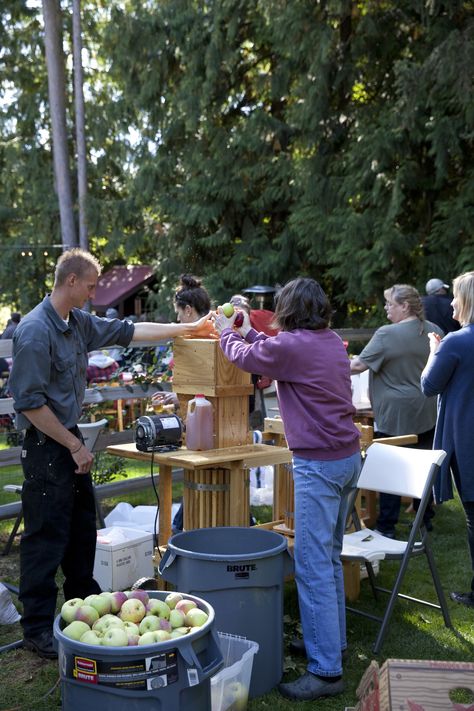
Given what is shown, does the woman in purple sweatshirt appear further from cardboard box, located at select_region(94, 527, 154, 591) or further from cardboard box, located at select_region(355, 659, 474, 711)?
cardboard box, located at select_region(94, 527, 154, 591)

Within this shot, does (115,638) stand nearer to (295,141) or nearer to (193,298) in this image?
(193,298)

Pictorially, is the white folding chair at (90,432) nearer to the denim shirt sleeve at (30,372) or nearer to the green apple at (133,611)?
the denim shirt sleeve at (30,372)

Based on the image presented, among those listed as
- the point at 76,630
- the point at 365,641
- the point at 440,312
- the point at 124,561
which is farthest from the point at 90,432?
the point at 440,312

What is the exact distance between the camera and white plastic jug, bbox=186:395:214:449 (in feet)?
13.7

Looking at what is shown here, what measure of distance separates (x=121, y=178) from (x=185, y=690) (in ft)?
63.2

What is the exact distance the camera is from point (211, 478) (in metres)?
4.30

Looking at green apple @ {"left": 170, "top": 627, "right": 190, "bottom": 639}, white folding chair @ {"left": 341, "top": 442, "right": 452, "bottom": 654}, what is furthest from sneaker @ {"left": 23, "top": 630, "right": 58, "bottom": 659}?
white folding chair @ {"left": 341, "top": 442, "right": 452, "bottom": 654}

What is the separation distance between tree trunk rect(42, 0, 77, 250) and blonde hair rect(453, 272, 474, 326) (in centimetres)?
1486

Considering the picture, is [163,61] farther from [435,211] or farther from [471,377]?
[471,377]

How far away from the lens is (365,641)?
418 cm

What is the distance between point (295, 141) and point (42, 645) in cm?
1067

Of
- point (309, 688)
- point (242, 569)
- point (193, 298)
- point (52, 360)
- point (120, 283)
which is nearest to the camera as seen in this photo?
point (242, 569)

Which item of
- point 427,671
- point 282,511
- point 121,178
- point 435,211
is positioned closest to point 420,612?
point 282,511

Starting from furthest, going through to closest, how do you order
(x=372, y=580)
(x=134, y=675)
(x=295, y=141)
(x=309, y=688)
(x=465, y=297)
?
(x=295, y=141) < (x=372, y=580) < (x=465, y=297) < (x=309, y=688) < (x=134, y=675)
